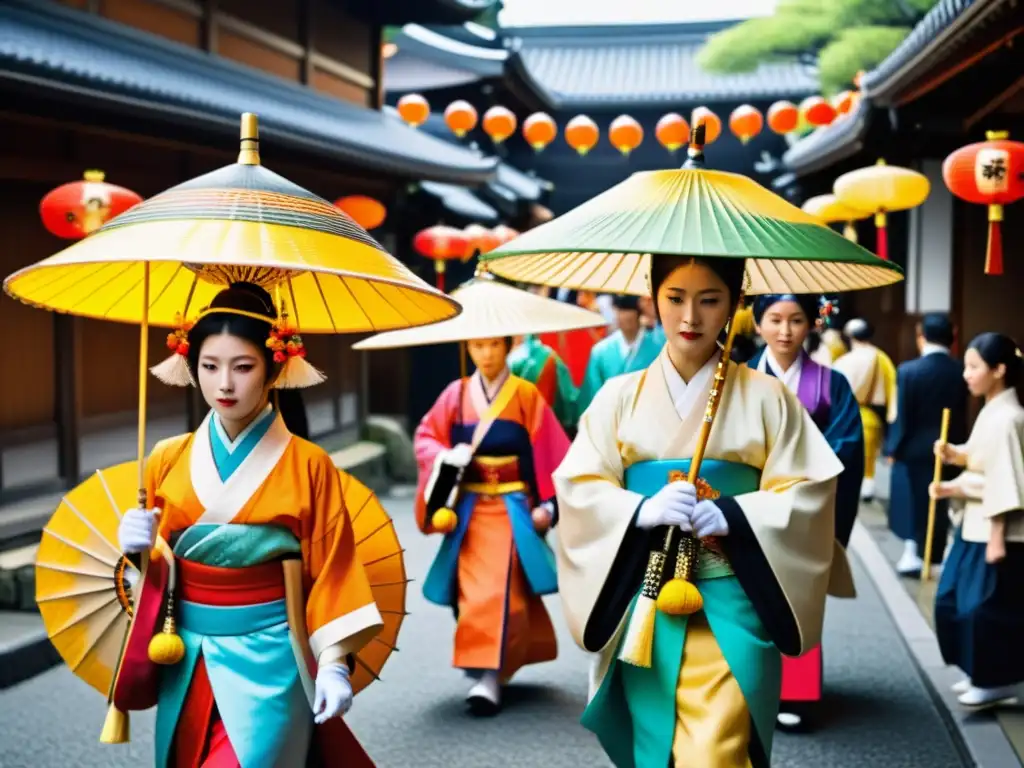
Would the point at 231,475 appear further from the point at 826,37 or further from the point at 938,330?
the point at 826,37

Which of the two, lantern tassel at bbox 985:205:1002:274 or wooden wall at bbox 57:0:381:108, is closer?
lantern tassel at bbox 985:205:1002:274

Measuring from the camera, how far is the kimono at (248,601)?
367 centimetres

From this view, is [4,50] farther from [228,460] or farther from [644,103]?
[644,103]

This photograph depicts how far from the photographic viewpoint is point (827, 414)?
20.3ft

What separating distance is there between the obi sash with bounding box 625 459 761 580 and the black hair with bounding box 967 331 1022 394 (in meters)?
2.58

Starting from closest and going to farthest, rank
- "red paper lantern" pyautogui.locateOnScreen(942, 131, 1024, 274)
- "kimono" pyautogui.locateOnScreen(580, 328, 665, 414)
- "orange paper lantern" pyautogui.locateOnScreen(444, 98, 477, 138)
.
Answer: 1. "red paper lantern" pyautogui.locateOnScreen(942, 131, 1024, 274)
2. "kimono" pyautogui.locateOnScreen(580, 328, 665, 414)
3. "orange paper lantern" pyautogui.locateOnScreen(444, 98, 477, 138)

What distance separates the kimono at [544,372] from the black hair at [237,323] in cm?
707

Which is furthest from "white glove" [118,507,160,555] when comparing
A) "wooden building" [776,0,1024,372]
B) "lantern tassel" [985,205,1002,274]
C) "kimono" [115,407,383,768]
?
"wooden building" [776,0,1024,372]

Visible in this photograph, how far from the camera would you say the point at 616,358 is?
468 inches

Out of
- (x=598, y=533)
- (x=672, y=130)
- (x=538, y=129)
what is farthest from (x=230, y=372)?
(x=538, y=129)

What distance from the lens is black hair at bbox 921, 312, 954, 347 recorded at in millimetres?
9547

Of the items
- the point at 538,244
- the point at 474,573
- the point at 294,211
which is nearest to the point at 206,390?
the point at 294,211

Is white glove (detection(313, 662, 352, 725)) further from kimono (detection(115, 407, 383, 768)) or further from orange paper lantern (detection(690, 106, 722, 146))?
orange paper lantern (detection(690, 106, 722, 146))

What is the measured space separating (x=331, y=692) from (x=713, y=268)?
182 cm
